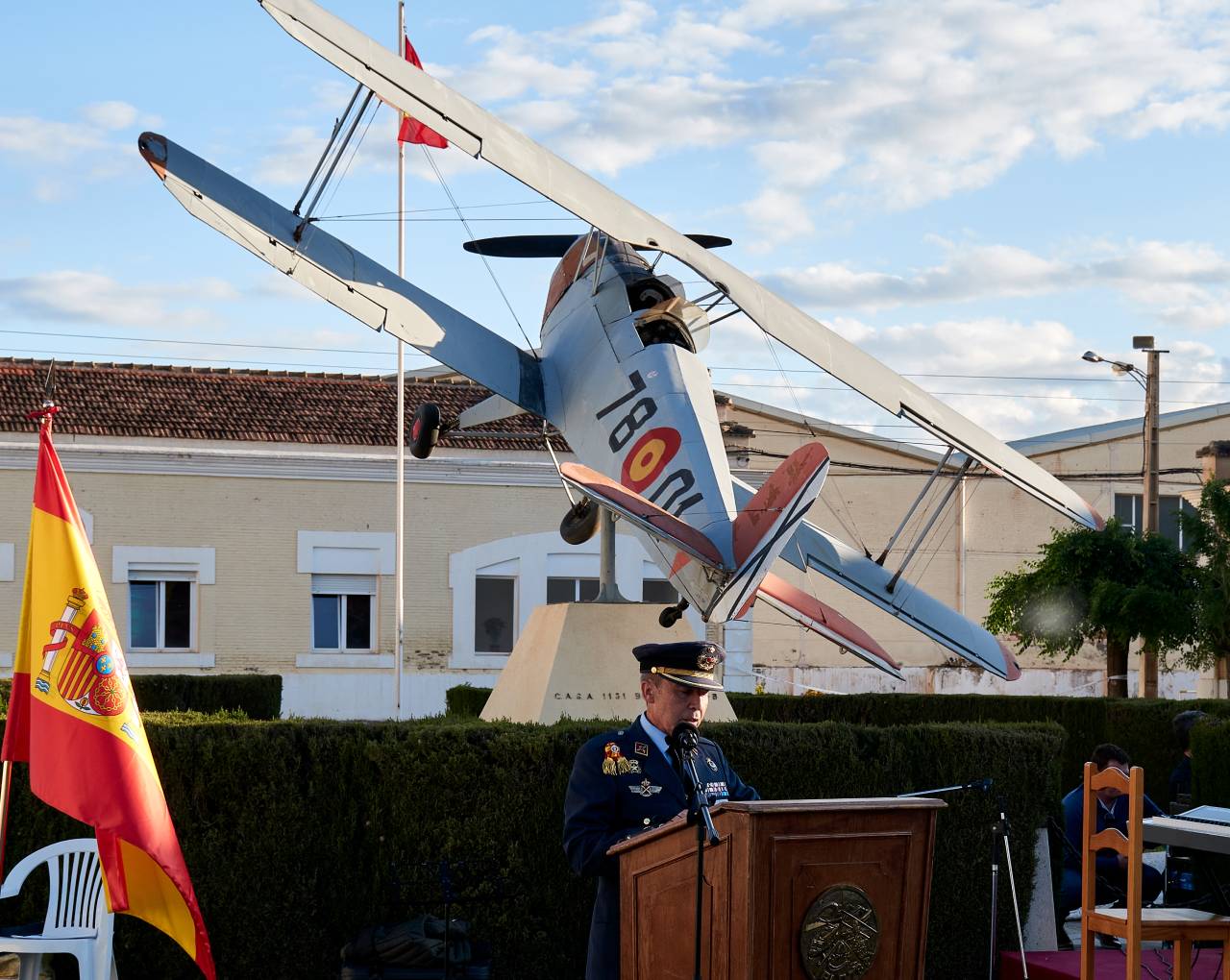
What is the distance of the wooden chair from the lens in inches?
223

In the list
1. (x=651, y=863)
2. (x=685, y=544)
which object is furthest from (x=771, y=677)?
(x=651, y=863)

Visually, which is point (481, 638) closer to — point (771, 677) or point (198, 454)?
point (198, 454)

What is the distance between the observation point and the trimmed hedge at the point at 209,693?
713 inches

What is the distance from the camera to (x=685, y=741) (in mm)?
4969

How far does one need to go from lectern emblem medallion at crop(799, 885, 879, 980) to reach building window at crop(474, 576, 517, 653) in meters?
23.8

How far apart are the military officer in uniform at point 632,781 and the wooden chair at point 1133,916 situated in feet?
4.91

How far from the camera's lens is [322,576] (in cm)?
2745

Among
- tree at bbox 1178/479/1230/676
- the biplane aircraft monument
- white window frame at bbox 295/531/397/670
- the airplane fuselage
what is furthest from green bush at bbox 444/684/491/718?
tree at bbox 1178/479/1230/676

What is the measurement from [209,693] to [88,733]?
503 inches

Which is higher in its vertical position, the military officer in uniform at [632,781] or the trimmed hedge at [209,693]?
the military officer in uniform at [632,781]

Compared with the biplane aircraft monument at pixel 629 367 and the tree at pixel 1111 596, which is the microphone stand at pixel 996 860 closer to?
the biplane aircraft monument at pixel 629 367

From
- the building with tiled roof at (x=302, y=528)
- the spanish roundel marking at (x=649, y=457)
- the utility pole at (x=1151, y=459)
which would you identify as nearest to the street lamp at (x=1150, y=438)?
the utility pole at (x=1151, y=459)

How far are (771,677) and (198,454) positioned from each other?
15.8 m

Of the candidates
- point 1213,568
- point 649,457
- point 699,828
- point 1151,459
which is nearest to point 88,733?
point 699,828
